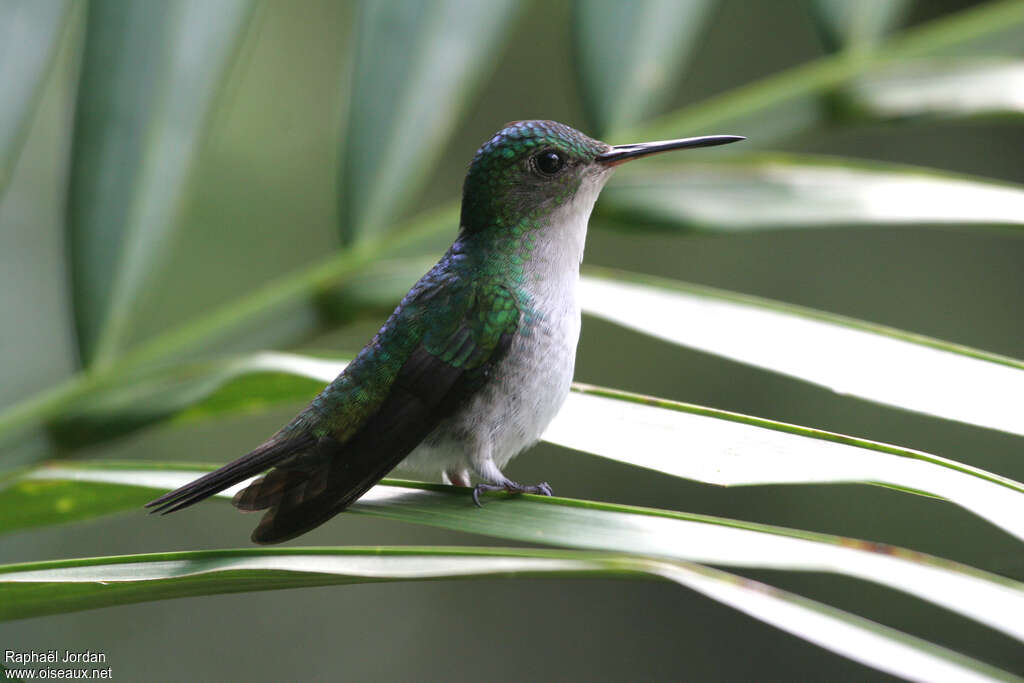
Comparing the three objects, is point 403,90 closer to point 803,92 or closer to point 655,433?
point 803,92

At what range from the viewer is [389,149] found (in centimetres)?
184

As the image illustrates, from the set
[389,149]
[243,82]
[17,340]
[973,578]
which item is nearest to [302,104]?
[243,82]

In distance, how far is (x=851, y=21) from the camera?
202 cm

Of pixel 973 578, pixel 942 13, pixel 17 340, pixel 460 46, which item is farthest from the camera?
pixel 942 13

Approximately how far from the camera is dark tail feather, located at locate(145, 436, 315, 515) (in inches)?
49.6

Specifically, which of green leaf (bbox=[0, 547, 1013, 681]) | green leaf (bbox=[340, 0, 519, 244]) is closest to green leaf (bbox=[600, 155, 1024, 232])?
green leaf (bbox=[340, 0, 519, 244])

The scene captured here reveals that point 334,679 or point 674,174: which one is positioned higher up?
point 674,174

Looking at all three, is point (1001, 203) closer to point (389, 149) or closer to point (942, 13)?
point (389, 149)

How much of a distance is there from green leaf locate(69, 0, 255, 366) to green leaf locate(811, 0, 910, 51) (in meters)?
1.10

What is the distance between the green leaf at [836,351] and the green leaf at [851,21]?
0.74 m

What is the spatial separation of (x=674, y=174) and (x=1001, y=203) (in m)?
0.57

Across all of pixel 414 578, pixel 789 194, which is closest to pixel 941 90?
pixel 789 194

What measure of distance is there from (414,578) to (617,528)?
23 centimetres

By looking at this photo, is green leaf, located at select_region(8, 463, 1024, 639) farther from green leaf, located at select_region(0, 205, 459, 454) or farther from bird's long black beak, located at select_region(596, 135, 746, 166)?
bird's long black beak, located at select_region(596, 135, 746, 166)
